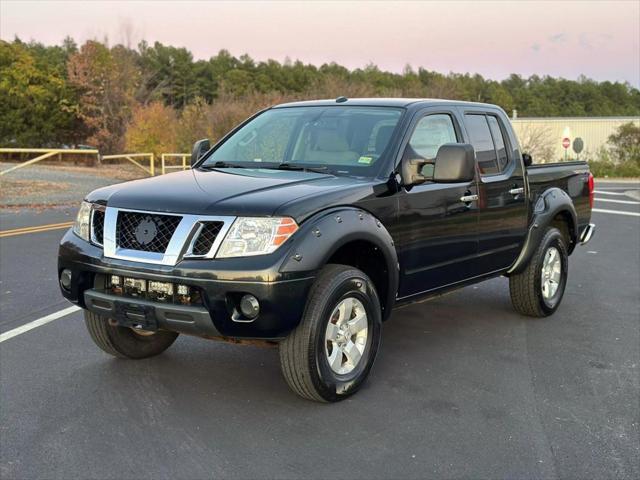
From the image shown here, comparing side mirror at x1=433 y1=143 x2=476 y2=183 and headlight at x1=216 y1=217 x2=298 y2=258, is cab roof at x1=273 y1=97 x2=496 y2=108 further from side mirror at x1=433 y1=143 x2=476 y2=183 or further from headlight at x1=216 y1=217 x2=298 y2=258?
headlight at x1=216 y1=217 x2=298 y2=258

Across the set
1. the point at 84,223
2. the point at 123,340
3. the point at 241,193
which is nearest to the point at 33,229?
the point at 123,340

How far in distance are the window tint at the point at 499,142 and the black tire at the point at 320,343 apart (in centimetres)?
228

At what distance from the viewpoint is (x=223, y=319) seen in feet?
13.3

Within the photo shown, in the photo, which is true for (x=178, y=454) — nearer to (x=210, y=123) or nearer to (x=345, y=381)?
(x=345, y=381)

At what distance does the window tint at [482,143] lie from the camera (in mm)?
5980

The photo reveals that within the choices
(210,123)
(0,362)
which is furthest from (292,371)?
(210,123)

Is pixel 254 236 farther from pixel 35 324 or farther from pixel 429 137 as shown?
pixel 35 324

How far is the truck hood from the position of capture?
413 cm

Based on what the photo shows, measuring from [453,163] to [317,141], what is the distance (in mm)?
1050

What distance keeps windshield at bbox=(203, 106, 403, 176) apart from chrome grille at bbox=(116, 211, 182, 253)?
126 centimetres

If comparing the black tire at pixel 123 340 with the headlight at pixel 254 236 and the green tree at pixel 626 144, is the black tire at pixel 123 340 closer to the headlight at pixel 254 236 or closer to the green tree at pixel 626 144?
the headlight at pixel 254 236

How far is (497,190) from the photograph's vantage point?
19.7 feet

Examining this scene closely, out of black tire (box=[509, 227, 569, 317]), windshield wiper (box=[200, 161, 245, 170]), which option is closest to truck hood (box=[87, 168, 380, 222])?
windshield wiper (box=[200, 161, 245, 170])

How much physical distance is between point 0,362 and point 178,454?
6.98 feet
